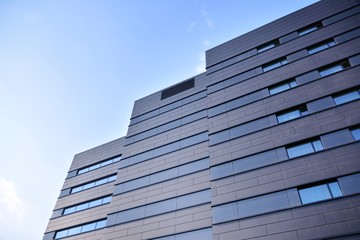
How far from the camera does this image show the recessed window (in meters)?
17.2

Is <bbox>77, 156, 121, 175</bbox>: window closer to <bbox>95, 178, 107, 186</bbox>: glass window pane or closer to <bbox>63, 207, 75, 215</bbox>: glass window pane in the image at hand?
<bbox>95, 178, 107, 186</bbox>: glass window pane

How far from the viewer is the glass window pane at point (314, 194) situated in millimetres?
13067

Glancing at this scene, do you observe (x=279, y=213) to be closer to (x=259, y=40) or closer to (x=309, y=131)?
(x=309, y=131)

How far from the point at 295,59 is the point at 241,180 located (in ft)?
36.8

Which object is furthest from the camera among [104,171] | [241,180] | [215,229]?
[104,171]

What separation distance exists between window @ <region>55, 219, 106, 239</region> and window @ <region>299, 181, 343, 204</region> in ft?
58.9

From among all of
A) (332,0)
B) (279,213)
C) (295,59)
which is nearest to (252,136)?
(279,213)

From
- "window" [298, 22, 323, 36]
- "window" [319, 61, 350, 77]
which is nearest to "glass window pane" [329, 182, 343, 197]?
"window" [319, 61, 350, 77]

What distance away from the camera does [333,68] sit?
59.4ft

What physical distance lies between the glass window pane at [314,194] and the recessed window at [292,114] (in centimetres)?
536

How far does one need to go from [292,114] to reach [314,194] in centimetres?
608

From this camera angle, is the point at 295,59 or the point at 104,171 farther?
the point at 104,171

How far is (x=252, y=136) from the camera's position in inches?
701

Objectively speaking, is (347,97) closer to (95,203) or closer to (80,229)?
(95,203)
